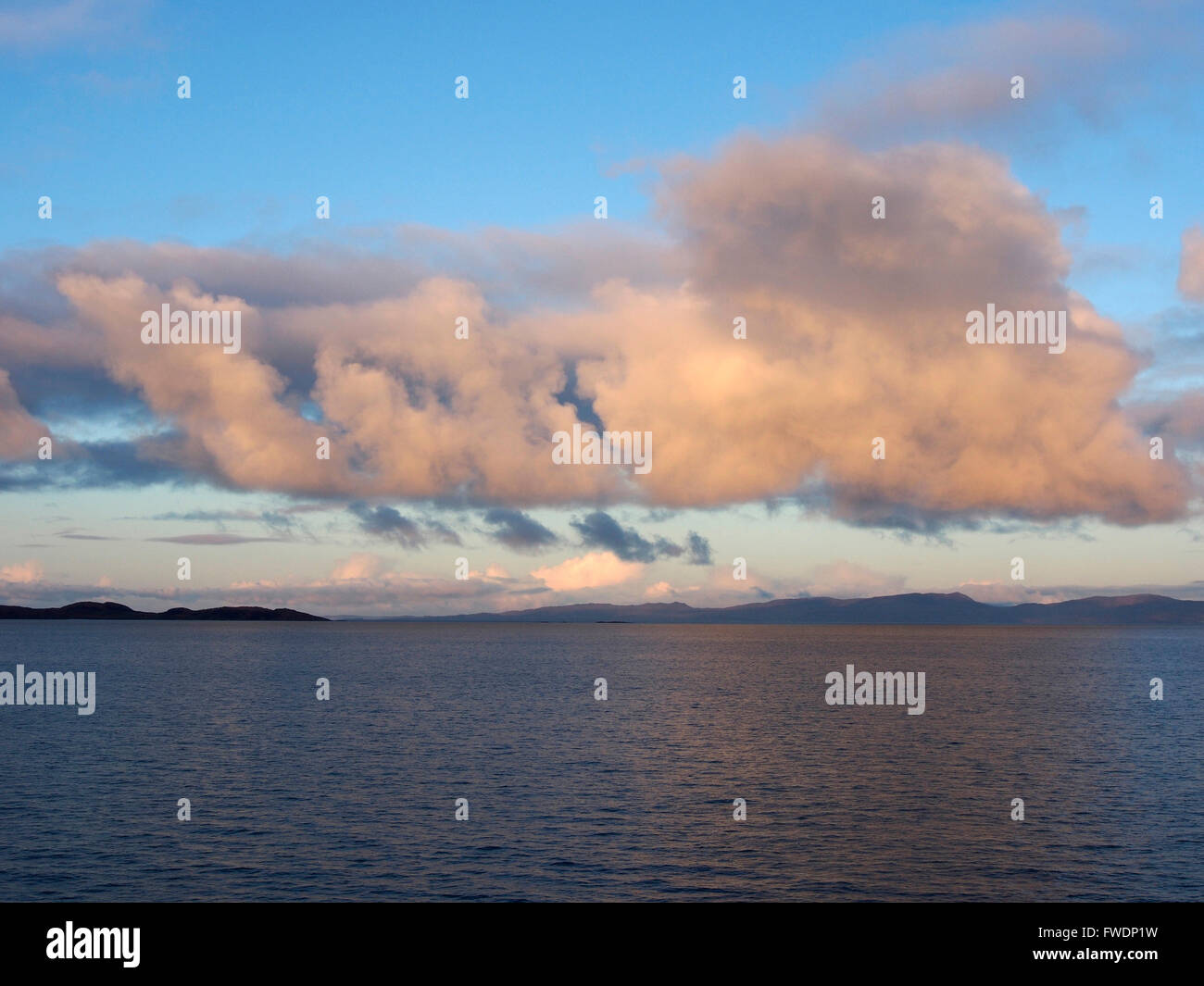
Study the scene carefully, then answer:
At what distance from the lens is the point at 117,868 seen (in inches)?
1806

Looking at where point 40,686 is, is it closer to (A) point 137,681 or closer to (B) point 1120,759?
(A) point 137,681

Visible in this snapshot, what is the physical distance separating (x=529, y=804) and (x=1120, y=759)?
5394cm
